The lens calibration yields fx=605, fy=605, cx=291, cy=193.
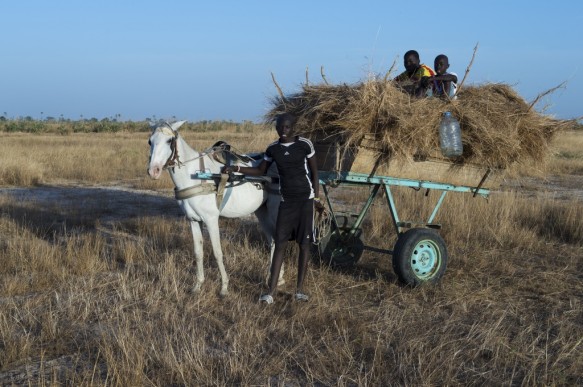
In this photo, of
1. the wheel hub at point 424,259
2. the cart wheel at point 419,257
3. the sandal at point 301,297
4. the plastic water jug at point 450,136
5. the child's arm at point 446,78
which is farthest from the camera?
the child's arm at point 446,78

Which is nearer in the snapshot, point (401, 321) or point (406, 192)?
point (401, 321)

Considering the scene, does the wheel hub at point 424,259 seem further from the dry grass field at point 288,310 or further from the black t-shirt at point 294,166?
the black t-shirt at point 294,166

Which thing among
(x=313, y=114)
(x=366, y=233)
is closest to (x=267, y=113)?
(x=313, y=114)

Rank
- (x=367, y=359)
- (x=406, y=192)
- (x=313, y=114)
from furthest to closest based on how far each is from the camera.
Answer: (x=406, y=192)
(x=313, y=114)
(x=367, y=359)

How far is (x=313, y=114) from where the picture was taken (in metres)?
7.04

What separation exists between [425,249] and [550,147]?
2120 millimetres

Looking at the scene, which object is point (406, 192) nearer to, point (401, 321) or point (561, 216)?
point (561, 216)

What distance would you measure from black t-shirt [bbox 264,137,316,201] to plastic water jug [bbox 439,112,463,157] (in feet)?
5.29

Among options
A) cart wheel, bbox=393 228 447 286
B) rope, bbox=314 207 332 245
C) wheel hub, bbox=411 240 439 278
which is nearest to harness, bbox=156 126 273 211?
rope, bbox=314 207 332 245

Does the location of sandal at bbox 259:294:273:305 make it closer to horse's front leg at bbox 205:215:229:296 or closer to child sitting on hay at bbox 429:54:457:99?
horse's front leg at bbox 205:215:229:296

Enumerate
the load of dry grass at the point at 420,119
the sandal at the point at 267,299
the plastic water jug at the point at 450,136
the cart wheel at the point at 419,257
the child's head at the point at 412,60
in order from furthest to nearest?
the child's head at the point at 412,60, the cart wheel at the point at 419,257, the plastic water jug at the point at 450,136, the load of dry grass at the point at 420,119, the sandal at the point at 267,299

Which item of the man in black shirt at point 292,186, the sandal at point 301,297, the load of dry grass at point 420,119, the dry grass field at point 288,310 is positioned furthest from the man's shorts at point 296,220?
the load of dry grass at point 420,119

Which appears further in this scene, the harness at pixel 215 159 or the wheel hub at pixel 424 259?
the wheel hub at pixel 424 259

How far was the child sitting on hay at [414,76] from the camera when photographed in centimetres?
739
